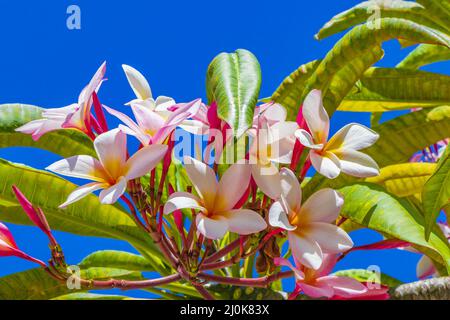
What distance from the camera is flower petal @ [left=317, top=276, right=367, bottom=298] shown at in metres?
0.75

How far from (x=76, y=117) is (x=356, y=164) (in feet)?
1.13

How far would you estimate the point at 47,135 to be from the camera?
3.71ft

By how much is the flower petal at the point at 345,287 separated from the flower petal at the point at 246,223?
16 centimetres

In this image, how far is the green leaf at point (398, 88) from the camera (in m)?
1.33

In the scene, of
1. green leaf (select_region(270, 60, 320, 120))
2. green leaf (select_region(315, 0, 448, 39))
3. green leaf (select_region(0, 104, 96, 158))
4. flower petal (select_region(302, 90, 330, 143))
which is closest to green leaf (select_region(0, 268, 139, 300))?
green leaf (select_region(0, 104, 96, 158))

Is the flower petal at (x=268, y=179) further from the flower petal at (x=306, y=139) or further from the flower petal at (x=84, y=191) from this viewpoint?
the flower petal at (x=84, y=191)

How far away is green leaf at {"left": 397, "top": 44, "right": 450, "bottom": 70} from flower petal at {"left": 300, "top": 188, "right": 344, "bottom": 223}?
102cm

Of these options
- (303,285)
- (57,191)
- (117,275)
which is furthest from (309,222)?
(117,275)

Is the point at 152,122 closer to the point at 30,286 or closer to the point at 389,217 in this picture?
the point at 389,217

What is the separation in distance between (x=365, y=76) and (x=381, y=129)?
0.69ft

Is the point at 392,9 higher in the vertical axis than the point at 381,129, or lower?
higher

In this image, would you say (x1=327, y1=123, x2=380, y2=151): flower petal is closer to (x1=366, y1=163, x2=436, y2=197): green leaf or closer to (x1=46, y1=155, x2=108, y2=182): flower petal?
(x1=46, y1=155, x2=108, y2=182): flower petal
